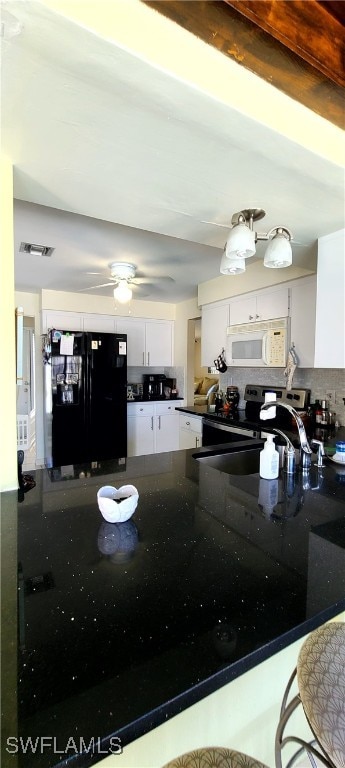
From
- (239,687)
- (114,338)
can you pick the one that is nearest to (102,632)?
(239,687)

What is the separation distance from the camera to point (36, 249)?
257 cm

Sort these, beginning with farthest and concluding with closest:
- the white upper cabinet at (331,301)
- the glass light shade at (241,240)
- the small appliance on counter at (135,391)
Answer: the small appliance on counter at (135,391) < the white upper cabinet at (331,301) < the glass light shade at (241,240)

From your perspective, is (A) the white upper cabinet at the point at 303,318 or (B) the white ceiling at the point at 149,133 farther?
(A) the white upper cabinet at the point at 303,318

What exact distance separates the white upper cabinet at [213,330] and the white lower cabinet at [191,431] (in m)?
0.66

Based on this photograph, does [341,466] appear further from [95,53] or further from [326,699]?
[95,53]

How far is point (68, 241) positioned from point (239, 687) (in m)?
2.56

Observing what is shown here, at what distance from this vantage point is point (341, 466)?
1.59m

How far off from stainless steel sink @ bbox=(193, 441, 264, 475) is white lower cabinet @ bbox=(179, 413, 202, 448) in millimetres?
1499

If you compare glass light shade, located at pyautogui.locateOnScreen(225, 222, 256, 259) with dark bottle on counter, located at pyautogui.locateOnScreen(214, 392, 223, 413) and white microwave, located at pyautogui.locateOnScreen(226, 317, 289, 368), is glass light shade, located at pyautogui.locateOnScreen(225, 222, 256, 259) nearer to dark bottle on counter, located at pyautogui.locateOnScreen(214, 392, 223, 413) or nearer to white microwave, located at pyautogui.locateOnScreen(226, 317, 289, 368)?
white microwave, located at pyautogui.locateOnScreen(226, 317, 289, 368)

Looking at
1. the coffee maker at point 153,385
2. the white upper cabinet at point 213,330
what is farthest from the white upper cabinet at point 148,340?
the white upper cabinet at point 213,330

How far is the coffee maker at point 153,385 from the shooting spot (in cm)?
484

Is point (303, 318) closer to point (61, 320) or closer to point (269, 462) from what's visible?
point (269, 462)

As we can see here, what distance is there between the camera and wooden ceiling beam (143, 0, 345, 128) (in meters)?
0.73

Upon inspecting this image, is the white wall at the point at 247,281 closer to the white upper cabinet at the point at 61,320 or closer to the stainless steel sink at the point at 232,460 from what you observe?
the stainless steel sink at the point at 232,460
